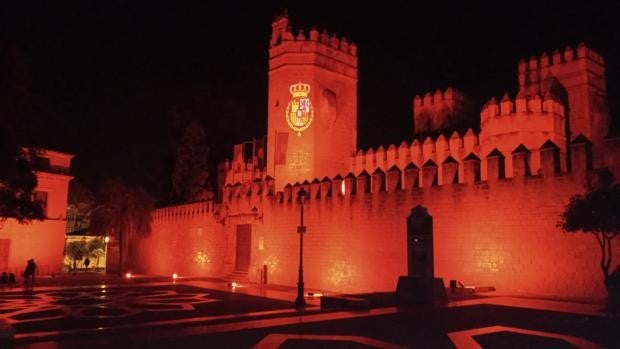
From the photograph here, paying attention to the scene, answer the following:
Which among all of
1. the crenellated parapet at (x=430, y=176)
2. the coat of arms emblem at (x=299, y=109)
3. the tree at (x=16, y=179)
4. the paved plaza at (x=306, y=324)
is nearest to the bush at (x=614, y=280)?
the paved plaza at (x=306, y=324)

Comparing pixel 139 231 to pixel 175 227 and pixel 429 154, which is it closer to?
pixel 175 227

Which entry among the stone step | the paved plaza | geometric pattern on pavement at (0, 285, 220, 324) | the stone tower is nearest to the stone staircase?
the stone step

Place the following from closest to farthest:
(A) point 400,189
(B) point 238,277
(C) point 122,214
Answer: (A) point 400,189 < (B) point 238,277 < (C) point 122,214

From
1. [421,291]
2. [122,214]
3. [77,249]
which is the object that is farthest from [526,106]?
[77,249]

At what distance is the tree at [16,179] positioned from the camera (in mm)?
11305

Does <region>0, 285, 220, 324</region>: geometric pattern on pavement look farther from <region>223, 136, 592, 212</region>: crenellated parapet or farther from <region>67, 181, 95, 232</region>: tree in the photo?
<region>67, 181, 95, 232</region>: tree

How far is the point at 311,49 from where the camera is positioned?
93.2 ft

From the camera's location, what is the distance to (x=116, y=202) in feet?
118

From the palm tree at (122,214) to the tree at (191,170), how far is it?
5.35m

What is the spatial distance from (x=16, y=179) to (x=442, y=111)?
2679 centimetres

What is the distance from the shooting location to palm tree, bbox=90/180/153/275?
119 feet

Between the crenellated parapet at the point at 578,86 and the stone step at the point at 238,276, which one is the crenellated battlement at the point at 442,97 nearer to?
the crenellated parapet at the point at 578,86

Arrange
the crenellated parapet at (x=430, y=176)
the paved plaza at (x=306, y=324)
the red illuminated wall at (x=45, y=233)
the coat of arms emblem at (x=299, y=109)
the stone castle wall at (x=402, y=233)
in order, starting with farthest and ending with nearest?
the red illuminated wall at (x=45, y=233) < the coat of arms emblem at (x=299, y=109) < the crenellated parapet at (x=430, y=176) < the stone castle wall at (x=402, y=233) < the paved plaza at (x=306, y=324)

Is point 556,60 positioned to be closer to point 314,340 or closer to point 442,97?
point 442,97
